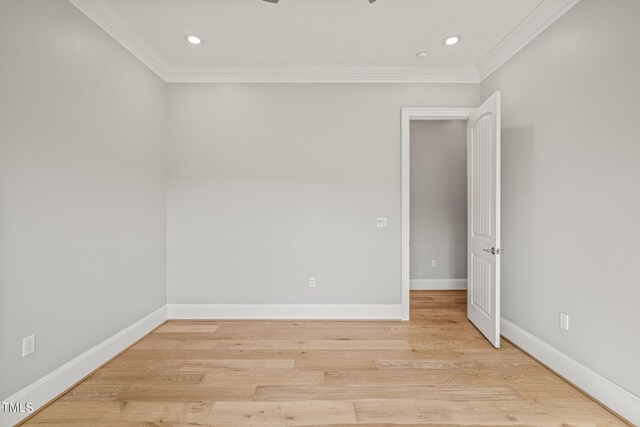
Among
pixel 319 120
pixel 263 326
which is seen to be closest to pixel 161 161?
pixel 319 120

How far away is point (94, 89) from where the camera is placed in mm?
2354

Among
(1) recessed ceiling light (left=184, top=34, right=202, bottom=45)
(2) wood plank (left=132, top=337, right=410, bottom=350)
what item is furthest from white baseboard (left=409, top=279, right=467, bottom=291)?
(1) recessed ceiling light (left=184, top=34, right=202, bottom=45)

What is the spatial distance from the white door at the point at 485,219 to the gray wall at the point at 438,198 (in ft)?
4.55

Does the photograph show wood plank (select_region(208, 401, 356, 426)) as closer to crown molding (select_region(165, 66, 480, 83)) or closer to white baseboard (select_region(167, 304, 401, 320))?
white baseboard (select_region(167, 304, 401, 320))

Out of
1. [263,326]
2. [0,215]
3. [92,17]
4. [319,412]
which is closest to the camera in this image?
[0,215]

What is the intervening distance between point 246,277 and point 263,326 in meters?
0.57

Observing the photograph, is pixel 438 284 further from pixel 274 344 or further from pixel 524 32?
pixel 524 32

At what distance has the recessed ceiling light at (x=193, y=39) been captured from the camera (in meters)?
2.71

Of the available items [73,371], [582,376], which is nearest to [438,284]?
[582,376]

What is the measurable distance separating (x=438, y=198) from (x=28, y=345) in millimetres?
4770

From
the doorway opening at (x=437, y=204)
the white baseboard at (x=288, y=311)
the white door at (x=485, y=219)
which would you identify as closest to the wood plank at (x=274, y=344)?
the white baseboard at (x=288, y=311)

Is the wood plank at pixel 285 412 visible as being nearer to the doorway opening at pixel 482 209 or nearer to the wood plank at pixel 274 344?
the wood plank at pixel 274 344

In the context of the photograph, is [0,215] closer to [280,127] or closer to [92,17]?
[92,17]

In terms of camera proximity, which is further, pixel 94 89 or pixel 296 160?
pixel 296 160
